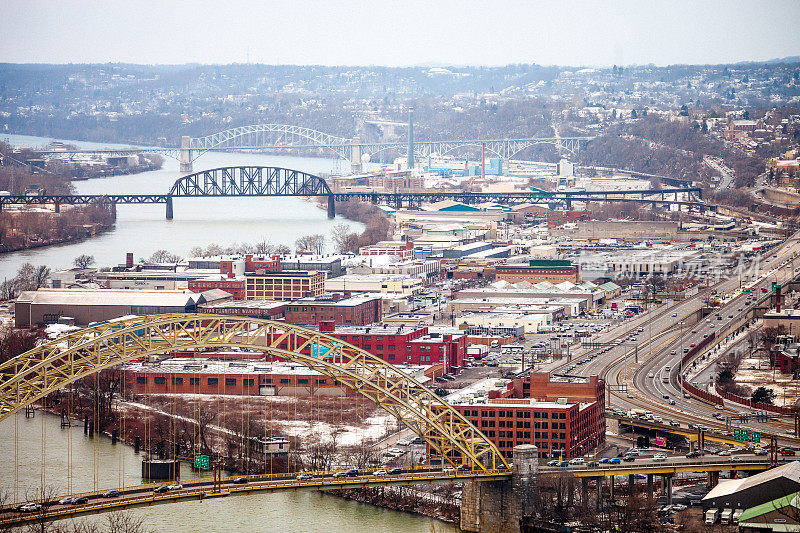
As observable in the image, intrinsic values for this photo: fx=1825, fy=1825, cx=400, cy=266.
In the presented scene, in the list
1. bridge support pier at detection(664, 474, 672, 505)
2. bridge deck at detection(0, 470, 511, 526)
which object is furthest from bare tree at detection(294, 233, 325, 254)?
bridge deck at detection(0, 470, 511, 526)

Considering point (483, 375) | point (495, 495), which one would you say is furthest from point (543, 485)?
point (483, 375)

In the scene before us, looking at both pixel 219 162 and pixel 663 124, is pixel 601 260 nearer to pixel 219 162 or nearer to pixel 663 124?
pixel 663 124

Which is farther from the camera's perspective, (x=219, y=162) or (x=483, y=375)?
(x=219, y=162)

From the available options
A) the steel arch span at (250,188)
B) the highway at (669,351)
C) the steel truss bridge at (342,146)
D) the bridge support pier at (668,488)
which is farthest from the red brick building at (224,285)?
the steel truss bridge at (342,146)

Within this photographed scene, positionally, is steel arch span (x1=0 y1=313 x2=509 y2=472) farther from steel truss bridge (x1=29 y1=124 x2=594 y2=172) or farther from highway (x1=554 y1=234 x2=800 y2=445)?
steel truss bridge (x1=29 y1=124 x2=594 y2=172)

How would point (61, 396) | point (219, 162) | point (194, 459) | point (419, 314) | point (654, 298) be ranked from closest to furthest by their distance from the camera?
point (194, 459) → point (61, 396) → point (419, 314) → point (654, 298) → point (219, 162)

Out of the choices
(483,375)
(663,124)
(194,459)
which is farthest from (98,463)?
(663,124)

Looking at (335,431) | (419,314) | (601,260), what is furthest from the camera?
(601,260)
